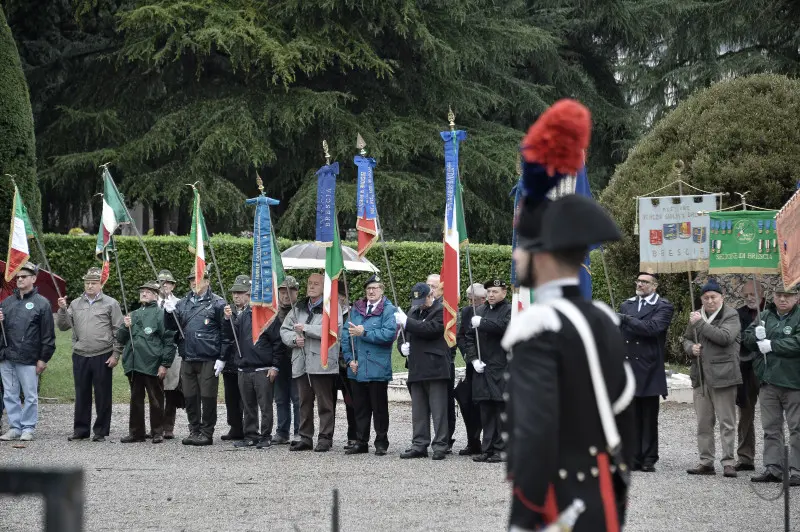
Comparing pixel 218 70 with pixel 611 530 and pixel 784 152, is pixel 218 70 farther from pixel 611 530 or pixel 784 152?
pixel 611 530

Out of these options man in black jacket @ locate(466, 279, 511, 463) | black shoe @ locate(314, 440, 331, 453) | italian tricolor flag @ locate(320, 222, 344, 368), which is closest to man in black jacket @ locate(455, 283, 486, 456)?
man in black jacket @ locate(466, 279, 511, 463)

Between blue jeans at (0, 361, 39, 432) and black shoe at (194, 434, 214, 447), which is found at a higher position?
blue jeans at (0, 361, 39, 432)

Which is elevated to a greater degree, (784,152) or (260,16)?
(260,16)

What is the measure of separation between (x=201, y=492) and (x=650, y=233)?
5.37 m

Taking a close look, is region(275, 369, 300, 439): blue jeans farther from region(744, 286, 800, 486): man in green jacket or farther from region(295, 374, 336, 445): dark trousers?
region(744, 286, 800, 486): man in green jacket

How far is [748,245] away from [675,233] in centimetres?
75

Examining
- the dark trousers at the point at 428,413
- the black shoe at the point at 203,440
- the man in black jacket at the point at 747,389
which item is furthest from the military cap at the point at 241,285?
the man in black jacket at the point at 747,389

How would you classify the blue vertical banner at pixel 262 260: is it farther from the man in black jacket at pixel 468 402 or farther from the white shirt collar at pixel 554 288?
the white shirt collar at pixel 554 288

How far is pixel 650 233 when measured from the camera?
12.5 meters

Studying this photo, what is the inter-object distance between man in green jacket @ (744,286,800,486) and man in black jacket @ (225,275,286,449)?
18.5ft

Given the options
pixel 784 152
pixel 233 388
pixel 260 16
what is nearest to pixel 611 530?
pixel 233 388

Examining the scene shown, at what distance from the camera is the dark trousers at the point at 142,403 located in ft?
47.0

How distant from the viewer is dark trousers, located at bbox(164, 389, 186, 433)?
14836mm

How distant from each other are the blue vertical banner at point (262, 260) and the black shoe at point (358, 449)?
6.46 feet
